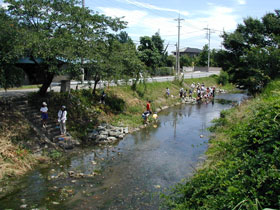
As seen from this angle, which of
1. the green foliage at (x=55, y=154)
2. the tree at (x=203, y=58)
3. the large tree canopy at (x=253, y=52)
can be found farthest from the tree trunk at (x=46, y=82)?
the tree at (x=203, y=58)

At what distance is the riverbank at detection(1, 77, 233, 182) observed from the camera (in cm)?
1251

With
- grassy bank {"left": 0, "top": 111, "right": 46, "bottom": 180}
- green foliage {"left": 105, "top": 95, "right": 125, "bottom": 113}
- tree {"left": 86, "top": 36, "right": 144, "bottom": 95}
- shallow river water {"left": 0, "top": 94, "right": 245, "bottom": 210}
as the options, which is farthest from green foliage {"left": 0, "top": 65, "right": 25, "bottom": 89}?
green foliage {"left": 105, "top": 95, "right": 125, "bottom": 113}

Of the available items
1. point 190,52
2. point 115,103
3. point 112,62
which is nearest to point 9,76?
point 112,62

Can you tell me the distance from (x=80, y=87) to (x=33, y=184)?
523 inches

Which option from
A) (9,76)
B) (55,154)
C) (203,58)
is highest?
(203,58)

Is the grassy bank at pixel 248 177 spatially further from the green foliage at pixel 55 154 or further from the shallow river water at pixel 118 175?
the green foliage at pixel 55 154

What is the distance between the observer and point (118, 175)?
11680 mm

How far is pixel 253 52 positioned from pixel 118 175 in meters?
15.4

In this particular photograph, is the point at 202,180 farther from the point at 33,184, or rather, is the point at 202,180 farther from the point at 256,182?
the point at 33,184

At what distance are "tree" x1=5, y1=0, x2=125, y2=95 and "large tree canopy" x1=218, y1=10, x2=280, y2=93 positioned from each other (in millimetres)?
12738

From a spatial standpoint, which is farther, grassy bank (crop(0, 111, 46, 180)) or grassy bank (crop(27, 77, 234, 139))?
grassy bank (crop(27, 77, 234, 139))

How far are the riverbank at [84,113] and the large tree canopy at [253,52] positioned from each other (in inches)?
342

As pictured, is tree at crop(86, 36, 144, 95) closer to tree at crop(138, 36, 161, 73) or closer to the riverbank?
the riverbank

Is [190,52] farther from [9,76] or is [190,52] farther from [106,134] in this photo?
[9,76]
